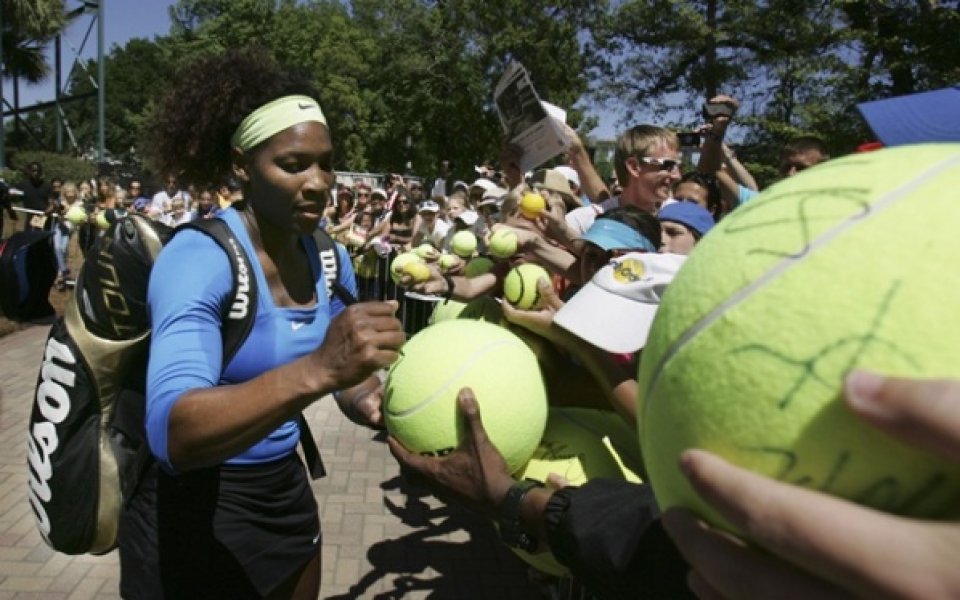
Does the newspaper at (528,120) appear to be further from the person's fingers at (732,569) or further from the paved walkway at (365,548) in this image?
the person's fingers at (732,569)

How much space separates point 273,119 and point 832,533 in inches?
80.0

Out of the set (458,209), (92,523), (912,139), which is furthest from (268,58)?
(458,209)

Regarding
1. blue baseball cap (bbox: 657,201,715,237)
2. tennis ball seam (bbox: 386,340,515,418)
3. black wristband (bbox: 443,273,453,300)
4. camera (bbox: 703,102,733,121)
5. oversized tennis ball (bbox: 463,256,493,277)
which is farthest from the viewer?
camera (bbox: 703,102,733,121)

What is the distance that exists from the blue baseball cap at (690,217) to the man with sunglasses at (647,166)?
2.26 ft

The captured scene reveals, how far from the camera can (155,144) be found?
8.93 feet

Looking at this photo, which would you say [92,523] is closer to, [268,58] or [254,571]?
[254,571]

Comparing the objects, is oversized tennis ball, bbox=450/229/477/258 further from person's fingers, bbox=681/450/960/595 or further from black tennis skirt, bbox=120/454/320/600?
person's fingers, bbox=681/450/960/595

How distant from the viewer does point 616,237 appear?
107 inches

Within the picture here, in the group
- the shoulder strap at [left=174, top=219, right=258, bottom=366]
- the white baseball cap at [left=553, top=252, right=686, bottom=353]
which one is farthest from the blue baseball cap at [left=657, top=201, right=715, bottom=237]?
the shoulder strap at [left=174, top=219, right=258, bottom=366]

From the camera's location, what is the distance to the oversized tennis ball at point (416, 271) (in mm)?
3248

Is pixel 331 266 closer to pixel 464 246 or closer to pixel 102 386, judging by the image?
pixel 102 386

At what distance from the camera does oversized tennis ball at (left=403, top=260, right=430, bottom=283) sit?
10.7 feet

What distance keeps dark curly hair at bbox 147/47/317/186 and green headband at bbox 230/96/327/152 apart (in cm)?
7

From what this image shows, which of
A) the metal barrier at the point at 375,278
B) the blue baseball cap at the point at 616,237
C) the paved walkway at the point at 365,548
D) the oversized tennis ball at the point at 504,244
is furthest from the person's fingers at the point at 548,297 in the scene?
the metal barrier at the point at 375,278
